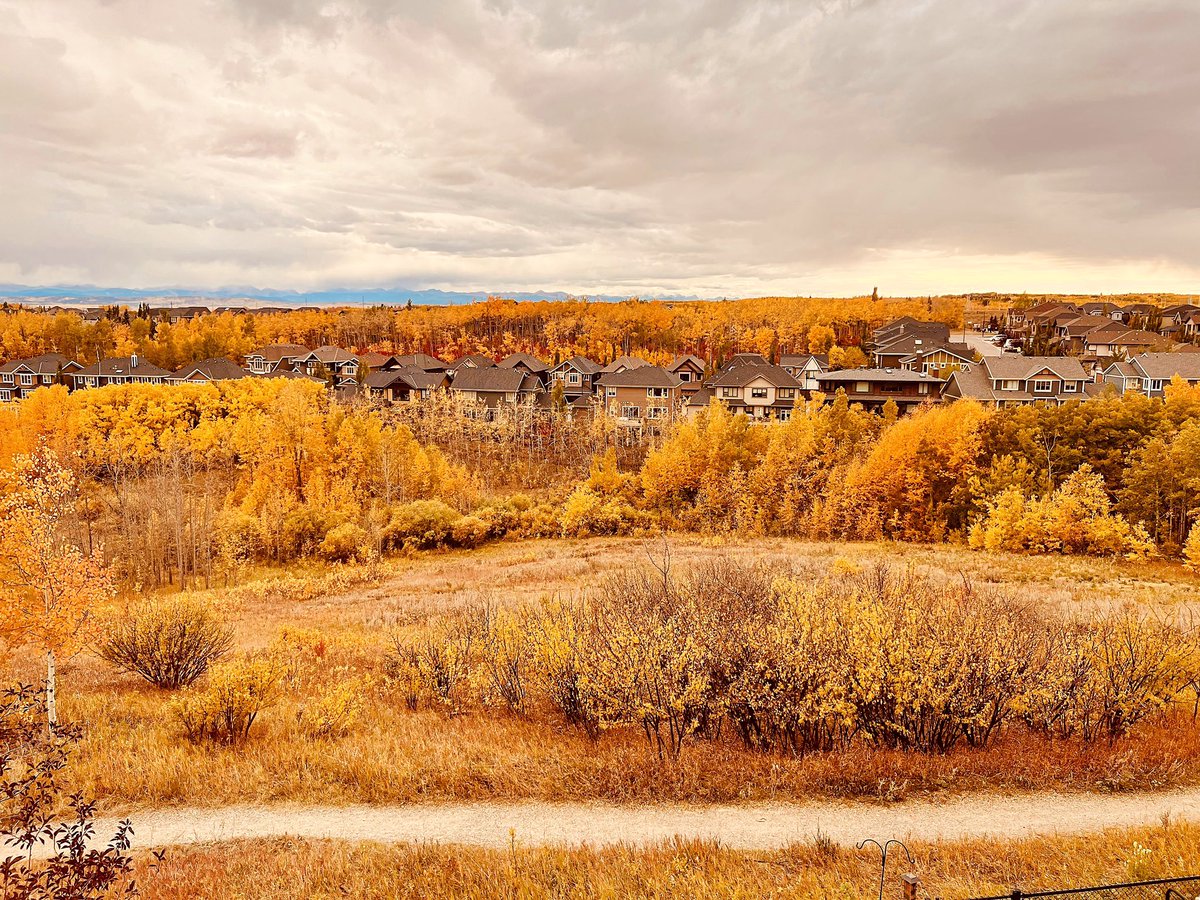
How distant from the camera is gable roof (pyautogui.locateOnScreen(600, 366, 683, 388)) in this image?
272 feet

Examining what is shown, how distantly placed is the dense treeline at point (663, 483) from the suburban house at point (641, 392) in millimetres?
18813

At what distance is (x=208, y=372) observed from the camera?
3580 inches

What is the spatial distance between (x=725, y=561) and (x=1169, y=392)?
53.3 m

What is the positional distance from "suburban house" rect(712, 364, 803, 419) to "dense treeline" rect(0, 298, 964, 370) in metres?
29.0

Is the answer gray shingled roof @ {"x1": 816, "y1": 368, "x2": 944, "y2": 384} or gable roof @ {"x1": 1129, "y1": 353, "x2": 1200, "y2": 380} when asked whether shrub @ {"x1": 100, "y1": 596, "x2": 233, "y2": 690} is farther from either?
gable roof @ {"x1": 1129, "y1": 353, "x2": 1200, "y2": 380}

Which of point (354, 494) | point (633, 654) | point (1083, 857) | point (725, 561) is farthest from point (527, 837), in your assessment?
point (354, 494)

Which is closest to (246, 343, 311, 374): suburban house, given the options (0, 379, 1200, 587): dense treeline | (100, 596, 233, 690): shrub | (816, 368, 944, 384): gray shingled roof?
(0, 379, 1200, 587): dense treeline

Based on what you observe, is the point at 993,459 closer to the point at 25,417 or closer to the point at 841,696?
the point at 841,696

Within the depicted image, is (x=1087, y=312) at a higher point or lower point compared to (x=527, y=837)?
higher

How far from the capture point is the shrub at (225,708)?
14703mm

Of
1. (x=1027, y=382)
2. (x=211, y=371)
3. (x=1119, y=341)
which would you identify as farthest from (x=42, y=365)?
(x=1119, y=341)

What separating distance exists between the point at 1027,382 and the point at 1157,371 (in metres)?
16.5

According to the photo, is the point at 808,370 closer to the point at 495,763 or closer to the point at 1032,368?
the point at 1032,368

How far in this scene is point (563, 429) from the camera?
245 ft
